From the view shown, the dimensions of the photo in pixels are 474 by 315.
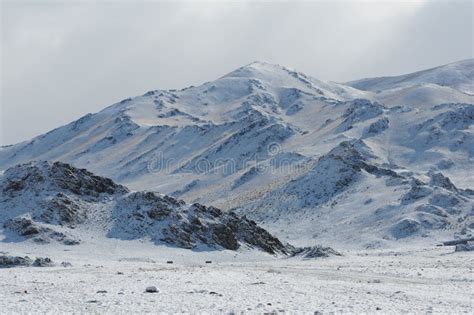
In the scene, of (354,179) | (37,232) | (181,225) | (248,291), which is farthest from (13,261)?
(354,179)

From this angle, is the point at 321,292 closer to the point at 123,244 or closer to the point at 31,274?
the point at 31,274

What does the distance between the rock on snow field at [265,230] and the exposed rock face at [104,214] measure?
0.16m

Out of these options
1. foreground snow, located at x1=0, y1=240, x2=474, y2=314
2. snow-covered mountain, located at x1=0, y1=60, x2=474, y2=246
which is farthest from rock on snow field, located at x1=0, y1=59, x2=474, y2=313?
snow-covered mountain, located at x1=0, y1=60, x2=474, y2=246

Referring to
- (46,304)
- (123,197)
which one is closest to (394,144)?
(123,197)

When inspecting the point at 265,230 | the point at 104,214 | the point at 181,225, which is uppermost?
the point at 104,214

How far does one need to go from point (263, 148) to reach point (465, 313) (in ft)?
547

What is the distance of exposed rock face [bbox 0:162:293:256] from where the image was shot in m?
71.8

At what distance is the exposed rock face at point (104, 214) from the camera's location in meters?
71.8

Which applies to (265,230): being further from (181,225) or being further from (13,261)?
(13,261)

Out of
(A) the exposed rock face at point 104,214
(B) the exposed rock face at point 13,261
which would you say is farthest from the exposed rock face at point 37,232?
(B) the exposed rock face at point 13,261

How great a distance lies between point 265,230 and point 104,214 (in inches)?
707

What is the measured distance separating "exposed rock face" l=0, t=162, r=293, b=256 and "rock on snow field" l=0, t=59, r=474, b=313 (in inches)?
6.2

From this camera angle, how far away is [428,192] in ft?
359

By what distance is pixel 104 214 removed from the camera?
76000 mm
